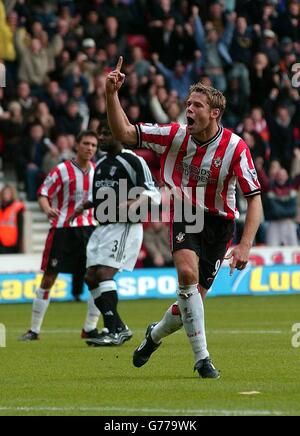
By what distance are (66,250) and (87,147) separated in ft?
3.97

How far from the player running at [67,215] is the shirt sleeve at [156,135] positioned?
4.47m

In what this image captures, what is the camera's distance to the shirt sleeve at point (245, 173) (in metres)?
9.42

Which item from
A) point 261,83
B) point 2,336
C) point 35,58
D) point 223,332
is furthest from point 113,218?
point 261,83

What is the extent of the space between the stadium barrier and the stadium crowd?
1.15m

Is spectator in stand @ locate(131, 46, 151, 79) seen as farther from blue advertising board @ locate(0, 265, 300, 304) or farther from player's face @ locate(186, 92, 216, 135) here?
player's face @ locate(186, 92, 216, 135)

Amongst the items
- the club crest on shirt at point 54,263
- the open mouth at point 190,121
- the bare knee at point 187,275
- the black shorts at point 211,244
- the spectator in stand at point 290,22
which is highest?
the spectator in stand at point 290,22

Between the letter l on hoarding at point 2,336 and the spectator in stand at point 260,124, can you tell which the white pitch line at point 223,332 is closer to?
the letter l on hoarding at point 2,336

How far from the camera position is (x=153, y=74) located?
23953 millimetres

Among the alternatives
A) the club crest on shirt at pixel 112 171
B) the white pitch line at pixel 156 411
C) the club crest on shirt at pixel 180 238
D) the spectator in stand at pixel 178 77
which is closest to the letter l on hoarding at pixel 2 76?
the spectator in stand at pixel 178 77

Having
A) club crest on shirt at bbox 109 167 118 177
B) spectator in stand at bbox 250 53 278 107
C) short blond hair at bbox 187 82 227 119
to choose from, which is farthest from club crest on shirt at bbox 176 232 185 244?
spectator in stand at bbox 250 53 278 107

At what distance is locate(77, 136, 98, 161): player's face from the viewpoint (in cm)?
1408

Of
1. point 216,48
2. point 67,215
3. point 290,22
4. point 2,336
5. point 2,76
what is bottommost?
point 2,336

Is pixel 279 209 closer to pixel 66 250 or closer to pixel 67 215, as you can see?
pixel 67 215

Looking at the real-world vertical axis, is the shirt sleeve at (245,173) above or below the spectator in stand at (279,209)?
above
